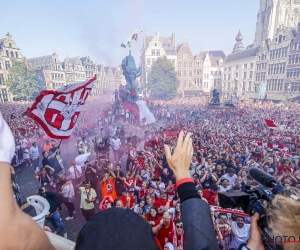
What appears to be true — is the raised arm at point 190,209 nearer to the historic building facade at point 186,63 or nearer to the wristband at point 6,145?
the wristband at point 6,145

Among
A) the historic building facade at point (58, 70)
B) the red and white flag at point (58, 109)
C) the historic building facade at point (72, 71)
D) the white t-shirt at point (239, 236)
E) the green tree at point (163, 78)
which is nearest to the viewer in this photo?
the white t-shirt at point (239, 236)

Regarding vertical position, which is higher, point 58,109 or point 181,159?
point 181,159

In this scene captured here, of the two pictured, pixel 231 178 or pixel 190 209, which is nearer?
pixel 190 209

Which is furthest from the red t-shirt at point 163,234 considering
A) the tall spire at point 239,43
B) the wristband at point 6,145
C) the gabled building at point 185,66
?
the tall spire at point 239,43

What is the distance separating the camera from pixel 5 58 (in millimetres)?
46469

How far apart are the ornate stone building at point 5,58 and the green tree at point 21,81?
155 cm

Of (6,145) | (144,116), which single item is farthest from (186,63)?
(6,145)

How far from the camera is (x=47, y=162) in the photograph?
25.6 ft

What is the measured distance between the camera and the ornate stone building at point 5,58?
45.5 m

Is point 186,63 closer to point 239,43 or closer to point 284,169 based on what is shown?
point 239,43

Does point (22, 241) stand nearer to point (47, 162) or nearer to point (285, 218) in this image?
point (285, 218)

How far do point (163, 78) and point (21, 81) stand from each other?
32.6 m

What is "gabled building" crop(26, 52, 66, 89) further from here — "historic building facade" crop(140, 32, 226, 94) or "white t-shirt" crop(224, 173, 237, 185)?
"white t-shirt" crop(224, 173, 237, 185)

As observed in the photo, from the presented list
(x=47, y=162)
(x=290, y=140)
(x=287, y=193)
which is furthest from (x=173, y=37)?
(x=287, y=193)
